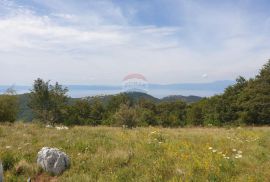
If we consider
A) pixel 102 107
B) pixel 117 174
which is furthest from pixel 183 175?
pixel 102 107

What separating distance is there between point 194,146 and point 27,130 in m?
8.47

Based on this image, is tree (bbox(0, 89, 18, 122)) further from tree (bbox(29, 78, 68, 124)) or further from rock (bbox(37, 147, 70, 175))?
rock (bbox(37, 147, 70, 175))

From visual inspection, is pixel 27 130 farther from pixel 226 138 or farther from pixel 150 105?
pixel 150 105

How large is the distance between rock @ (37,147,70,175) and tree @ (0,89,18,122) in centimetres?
3334

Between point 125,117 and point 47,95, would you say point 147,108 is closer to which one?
point 47,95

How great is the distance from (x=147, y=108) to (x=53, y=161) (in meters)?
93.4

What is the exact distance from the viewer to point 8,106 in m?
42.8

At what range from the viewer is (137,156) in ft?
36.2

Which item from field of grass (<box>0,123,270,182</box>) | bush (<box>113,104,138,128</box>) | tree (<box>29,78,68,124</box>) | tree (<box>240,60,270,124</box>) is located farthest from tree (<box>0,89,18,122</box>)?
tree (<box>240,60,270,124</box>)

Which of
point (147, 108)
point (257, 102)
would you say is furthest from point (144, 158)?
point (147, 108)

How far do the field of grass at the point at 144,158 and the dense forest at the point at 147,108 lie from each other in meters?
16.9

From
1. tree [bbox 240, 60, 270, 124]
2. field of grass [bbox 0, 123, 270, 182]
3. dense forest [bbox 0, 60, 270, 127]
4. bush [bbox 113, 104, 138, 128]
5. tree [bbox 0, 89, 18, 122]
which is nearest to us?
field of grass [bbox 0, 123, 270, 182]

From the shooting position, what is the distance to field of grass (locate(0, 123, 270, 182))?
940cm

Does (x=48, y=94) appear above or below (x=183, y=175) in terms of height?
above
